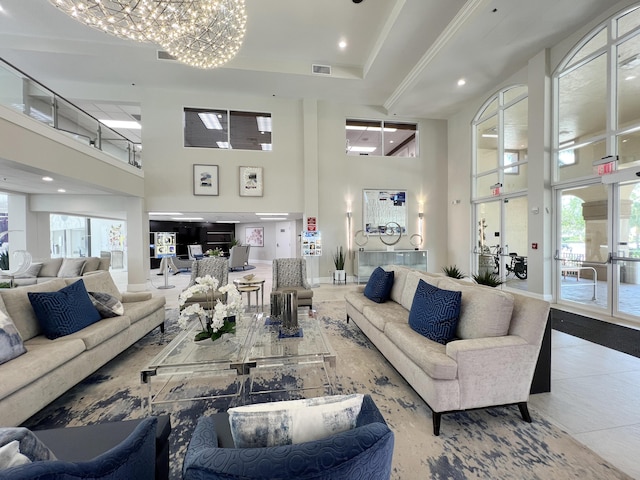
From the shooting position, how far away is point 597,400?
2244 mm

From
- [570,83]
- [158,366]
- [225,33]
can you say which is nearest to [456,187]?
[570,83]

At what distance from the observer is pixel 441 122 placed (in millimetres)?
8273

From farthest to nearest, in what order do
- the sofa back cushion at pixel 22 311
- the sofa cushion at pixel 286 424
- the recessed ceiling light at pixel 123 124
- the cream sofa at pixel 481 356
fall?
the recessed ceiling light at pixel 123 124, the sofa back cushion at pixel 22 311, the cream sofa at pixel 481 356, the sofa cushion at pixel 286 424

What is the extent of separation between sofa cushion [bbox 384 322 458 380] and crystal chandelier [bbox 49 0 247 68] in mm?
Result: 3540

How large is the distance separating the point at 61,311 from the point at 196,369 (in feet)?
4.96

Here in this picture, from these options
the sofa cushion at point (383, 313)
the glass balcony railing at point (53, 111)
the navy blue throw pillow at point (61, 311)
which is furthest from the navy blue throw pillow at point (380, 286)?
the glass balcony railing at point (53, 111)

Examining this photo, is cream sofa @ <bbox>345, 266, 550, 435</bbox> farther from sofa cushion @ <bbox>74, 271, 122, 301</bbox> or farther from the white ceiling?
the white ceiling

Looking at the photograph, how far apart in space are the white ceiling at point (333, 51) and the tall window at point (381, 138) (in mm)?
672

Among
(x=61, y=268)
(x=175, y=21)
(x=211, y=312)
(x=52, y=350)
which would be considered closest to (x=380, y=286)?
(x=211, y=312)

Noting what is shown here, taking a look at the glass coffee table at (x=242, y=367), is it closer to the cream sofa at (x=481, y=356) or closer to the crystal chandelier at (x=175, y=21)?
the cream sofa at (x=481, y=356)

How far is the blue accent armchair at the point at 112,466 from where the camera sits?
60cm

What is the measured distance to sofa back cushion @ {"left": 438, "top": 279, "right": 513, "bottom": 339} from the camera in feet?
6.90

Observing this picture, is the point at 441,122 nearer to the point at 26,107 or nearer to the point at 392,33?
the point at 392,33

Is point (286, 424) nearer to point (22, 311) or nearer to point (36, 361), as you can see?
point (36, 361)
